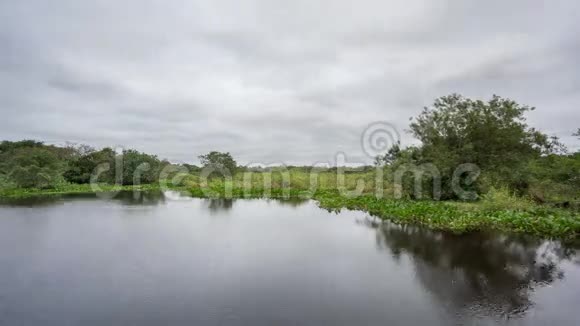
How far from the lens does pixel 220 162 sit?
36.8 meters

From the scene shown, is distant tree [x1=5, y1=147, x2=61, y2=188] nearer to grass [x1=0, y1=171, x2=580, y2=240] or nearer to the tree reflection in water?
grass [x1=0, y1=171, x2=580, y2=240]

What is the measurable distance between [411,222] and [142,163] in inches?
1167

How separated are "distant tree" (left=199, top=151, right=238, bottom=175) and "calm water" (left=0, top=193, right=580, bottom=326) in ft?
85.2

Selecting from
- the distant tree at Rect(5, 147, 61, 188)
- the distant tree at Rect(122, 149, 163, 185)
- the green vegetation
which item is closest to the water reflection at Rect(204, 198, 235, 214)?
the green vegetation

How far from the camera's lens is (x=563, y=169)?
13.3 metres

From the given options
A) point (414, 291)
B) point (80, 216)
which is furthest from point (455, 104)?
point (80, 216)

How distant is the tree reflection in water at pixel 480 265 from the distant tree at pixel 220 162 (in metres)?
28.0

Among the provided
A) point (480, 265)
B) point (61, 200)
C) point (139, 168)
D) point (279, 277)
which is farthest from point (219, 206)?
point (139, 168)

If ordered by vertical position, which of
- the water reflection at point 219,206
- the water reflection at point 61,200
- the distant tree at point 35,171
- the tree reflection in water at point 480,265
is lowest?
the tree reflection in water at point 480,265

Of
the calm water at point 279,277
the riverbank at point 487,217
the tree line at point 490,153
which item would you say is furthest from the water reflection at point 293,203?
the calm water at point 279,277

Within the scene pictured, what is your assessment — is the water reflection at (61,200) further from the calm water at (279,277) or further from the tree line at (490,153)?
the tree line at (490,153)

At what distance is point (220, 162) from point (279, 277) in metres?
32.0

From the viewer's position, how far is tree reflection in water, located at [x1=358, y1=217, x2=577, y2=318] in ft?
15.6

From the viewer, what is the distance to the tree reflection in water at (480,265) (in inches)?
187
